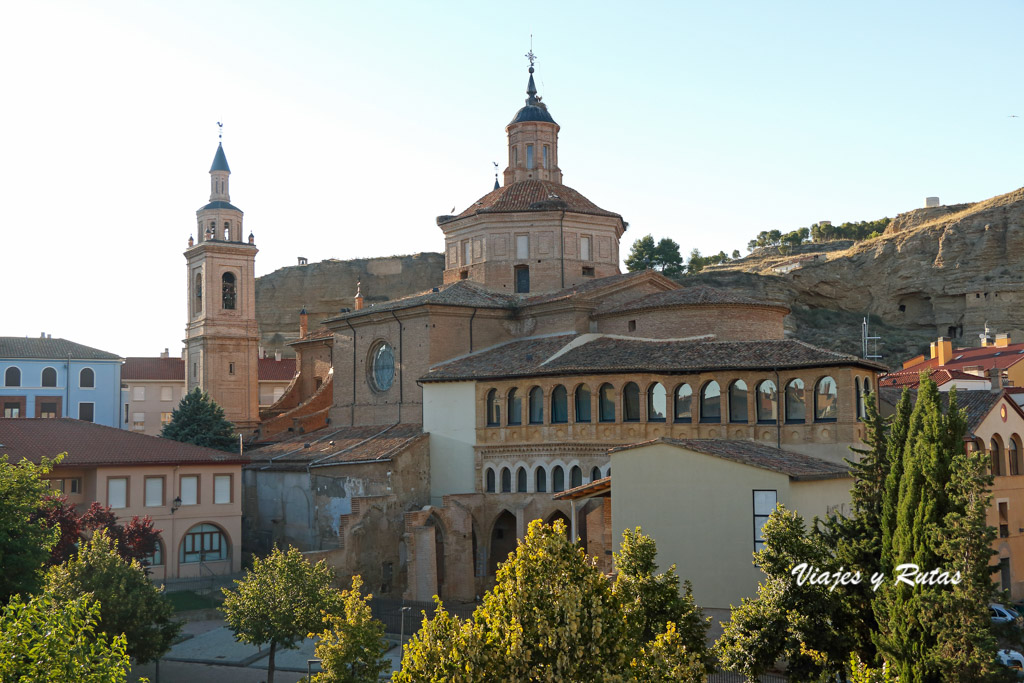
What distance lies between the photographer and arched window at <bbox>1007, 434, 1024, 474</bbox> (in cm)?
3400

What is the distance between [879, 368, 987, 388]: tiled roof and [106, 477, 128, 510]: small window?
90.8 feet

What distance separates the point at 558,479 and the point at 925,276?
46.1 meters

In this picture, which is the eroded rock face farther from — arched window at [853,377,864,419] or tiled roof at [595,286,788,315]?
arched window at [853,377,864,419]

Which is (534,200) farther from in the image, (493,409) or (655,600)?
(655,600)

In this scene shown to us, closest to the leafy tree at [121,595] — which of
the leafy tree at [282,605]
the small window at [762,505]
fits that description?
the leafy tree at [282,605]

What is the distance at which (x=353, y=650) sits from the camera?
20375mm

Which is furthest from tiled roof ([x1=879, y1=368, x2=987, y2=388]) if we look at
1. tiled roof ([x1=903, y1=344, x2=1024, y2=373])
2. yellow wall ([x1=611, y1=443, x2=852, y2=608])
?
yellow wall ([x1=611, y1=443, x2=852, y2=608])

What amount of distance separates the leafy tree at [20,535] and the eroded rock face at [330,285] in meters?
73.5

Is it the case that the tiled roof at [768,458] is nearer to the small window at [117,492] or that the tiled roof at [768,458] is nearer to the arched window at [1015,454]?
the arched window at [1015,454]

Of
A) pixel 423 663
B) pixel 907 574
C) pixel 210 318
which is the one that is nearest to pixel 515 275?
pixel 210 318

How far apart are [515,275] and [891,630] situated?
1102 inches

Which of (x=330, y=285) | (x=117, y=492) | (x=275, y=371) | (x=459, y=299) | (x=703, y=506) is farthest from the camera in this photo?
(x=330, y=285)

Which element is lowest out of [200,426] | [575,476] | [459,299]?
[575,476]

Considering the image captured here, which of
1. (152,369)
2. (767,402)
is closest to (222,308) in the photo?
(152,369)
